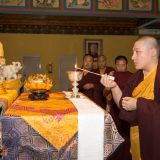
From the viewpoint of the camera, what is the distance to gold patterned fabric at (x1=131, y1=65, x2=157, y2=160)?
7.19 feet

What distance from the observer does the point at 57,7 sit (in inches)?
205

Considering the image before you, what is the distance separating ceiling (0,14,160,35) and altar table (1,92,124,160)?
244 inches

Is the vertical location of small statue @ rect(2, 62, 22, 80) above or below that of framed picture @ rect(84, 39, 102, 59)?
below

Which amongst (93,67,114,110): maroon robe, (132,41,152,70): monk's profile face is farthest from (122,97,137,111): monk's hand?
(93,67,114,110): maroon robe

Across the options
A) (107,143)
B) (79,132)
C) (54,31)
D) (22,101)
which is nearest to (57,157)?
(79,132)

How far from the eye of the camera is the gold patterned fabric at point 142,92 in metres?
2.19

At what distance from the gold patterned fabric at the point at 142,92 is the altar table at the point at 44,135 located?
572 mm

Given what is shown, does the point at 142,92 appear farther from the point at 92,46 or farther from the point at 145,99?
the point at 92,46

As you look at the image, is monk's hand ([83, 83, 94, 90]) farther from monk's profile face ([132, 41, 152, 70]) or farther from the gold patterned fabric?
monk's profile face ([132, 41, 152, 70])

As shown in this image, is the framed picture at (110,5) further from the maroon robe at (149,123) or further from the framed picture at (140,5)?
the maroon robe at (149,123)

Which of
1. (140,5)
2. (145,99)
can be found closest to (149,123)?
(145,99)

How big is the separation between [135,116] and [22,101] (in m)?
0.83

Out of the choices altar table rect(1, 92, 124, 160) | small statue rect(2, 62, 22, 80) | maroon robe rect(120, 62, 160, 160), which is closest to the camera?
altar table rect(1, 92, 124, 160)

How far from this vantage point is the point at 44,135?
5.62 feet
